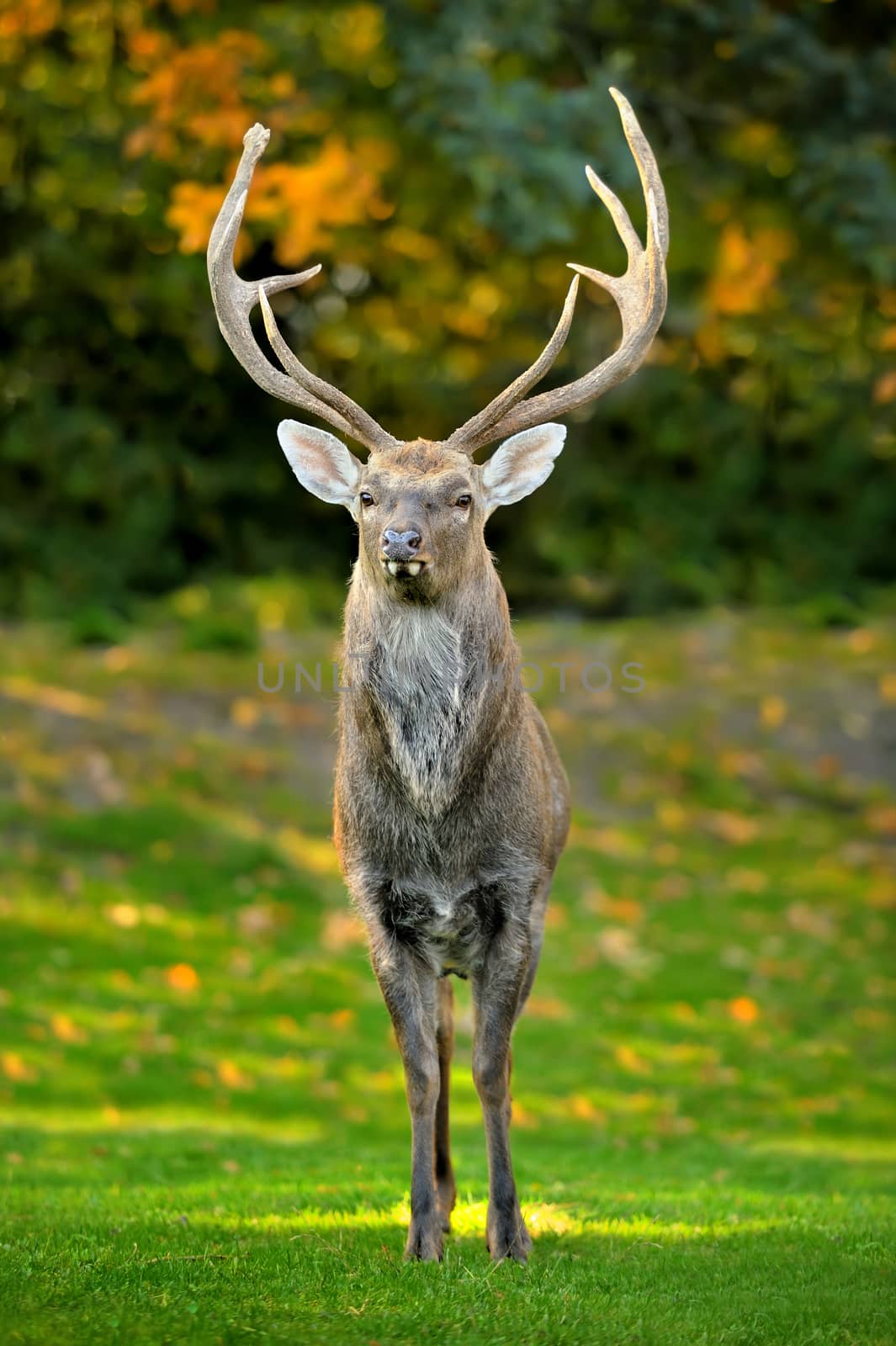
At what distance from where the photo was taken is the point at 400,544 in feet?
17.5

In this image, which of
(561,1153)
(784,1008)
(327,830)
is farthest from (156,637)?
(561,1153)

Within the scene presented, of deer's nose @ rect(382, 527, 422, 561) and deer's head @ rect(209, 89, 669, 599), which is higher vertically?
deer's head @ rect(209, 89, 669, 599)

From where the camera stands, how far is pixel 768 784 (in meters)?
14.4

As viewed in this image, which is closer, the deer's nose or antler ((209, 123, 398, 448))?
the deer's nose

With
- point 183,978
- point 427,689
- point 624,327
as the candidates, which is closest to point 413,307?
point 183,978

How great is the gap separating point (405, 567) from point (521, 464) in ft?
2.74

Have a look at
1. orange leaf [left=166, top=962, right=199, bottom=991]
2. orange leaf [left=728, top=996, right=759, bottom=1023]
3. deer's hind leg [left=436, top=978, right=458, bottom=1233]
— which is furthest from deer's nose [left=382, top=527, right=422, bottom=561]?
orange leaf [left=728, top=996, right=759, bottom=1023]

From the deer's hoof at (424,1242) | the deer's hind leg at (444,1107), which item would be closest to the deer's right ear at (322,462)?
the deer's hind leg at (444,1107)

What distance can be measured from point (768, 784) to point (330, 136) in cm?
677

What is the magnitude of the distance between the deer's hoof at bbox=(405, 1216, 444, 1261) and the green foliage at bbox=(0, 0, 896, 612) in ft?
29.9

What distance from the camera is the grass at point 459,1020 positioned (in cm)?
521

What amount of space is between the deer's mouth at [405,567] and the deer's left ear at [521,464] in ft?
2.13

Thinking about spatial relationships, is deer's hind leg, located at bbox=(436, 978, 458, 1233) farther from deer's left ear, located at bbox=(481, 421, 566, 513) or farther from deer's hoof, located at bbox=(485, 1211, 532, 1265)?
deer's left ear, located at bbox=(481, 421, 566, 513)

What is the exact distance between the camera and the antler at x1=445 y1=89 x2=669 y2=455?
5.97 metres
